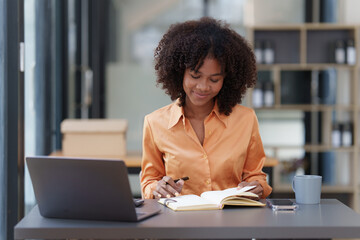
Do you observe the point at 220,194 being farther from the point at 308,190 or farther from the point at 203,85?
the point at 203,85

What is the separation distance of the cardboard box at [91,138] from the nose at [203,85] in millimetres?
1418

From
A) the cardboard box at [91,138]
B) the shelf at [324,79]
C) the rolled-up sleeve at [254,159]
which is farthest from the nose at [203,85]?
the shelf at [324,79]

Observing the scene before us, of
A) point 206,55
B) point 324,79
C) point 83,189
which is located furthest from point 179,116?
point 324,79

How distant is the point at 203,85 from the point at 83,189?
67 centimetres

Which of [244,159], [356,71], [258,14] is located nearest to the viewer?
[244,159]

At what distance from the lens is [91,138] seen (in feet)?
11.0

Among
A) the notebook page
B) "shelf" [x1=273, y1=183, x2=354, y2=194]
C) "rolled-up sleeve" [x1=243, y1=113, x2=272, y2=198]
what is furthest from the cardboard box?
"shelf" [x1=273, y1=183, x2=354, y2=194]

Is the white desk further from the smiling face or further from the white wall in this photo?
the white wall

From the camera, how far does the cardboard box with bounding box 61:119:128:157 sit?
333 centimetres

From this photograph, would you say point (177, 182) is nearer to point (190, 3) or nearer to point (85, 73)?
point (85, 73)

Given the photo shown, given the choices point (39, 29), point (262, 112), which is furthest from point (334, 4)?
point (39, 29)

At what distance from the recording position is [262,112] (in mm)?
5516

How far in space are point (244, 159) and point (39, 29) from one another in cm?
168

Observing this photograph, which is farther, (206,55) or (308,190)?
(206,55)
